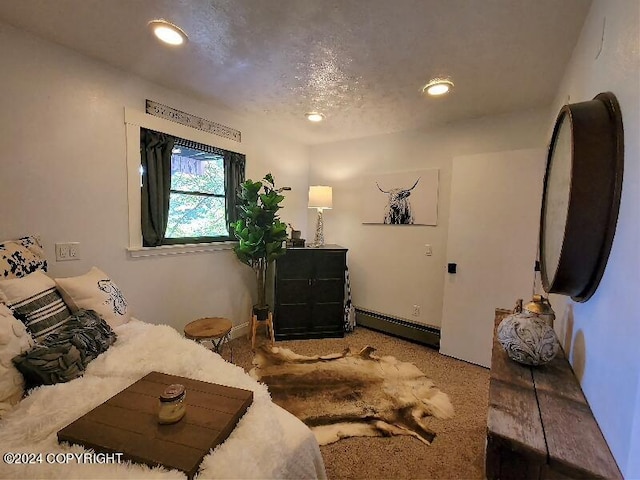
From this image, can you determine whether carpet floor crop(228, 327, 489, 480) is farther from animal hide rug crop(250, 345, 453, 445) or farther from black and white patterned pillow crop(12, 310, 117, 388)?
black and white patterned pillow crop(12, 310, 117, 388)

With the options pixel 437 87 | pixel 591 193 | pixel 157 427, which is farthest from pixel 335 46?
pixel 157 427

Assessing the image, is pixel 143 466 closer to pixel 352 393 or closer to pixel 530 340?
pixel 530 340

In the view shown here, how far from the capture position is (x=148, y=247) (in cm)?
240

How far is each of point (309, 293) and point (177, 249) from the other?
4.77ft

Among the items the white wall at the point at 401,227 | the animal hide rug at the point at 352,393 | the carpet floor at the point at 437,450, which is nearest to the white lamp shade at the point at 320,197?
the white wall at the point at 401,227

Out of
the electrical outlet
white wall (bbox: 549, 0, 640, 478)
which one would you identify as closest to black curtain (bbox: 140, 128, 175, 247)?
the electrical outlet

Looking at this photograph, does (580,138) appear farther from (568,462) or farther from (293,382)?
(293,382)

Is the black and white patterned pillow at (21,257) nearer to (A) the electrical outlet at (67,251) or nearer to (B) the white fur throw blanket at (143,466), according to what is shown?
(A) the electrical outlet at (67,251)

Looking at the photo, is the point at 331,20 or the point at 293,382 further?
the point at 293,382

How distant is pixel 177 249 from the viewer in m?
2.62

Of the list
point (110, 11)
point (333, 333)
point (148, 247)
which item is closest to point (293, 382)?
point (333, 333)

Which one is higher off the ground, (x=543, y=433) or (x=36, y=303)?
(x=36, y=303)

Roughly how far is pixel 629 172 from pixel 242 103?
107 inches

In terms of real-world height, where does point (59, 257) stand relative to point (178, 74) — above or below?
below
